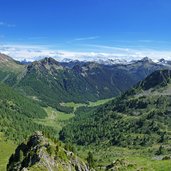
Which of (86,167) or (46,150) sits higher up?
(46,150)

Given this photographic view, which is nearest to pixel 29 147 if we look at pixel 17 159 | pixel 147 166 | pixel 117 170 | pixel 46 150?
pixel 17 159

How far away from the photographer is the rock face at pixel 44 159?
114150mm

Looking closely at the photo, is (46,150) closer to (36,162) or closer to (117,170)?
(36,162)

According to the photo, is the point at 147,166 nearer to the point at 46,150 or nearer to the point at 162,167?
the point at 162,167

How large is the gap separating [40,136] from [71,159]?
1618cm

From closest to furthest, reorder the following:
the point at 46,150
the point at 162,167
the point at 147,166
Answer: the point at 46,150, the point at 162,167, the point at 147,166

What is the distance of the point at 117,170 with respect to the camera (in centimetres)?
15838

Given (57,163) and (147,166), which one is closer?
(57,163)

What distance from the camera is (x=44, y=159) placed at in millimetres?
115938

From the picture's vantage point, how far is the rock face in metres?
114

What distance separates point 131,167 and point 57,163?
5208 cm

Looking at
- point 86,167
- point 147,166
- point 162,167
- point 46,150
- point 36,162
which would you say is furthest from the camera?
point 147,166

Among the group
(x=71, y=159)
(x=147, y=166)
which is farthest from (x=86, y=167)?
(x=147, y=166)

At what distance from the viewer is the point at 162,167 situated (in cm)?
14488
